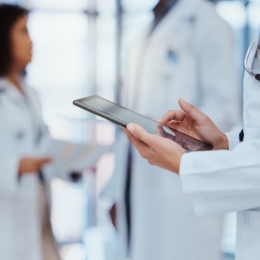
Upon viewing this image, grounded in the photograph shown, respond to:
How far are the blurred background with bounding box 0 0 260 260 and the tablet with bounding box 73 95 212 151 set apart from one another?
4.97 feet

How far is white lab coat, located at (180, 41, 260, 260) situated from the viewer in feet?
3.60

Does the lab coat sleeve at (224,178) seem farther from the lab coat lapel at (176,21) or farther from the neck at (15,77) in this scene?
the neck at (15,77)

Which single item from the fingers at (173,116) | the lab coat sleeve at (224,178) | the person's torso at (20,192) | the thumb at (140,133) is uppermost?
the fingers at (173,116)

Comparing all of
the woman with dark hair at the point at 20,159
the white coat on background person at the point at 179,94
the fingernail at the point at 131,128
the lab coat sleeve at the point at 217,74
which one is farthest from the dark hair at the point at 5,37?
the fingernail at the point at 131,128

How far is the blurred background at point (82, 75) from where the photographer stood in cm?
282

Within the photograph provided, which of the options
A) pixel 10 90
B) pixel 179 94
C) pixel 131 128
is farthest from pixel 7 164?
pixel 131 128

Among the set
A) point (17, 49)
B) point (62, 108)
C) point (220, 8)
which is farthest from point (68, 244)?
point (220, 8)

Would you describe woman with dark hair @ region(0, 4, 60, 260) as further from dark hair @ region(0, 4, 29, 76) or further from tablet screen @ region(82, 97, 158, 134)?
tablet screen @ region(82, 97, 158, 134)

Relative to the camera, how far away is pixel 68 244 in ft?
9.45

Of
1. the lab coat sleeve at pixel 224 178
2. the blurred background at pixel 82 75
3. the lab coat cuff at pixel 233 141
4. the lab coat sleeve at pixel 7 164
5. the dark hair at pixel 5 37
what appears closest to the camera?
the lab coat sleeve at pixel 224 178

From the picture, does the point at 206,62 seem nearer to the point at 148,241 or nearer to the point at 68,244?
the point at 148,241

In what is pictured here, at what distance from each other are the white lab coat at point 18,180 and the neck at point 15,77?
37mm

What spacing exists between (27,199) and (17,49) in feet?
2.00

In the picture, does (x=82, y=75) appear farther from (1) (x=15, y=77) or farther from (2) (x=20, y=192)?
(2) (x=20, y=192)
